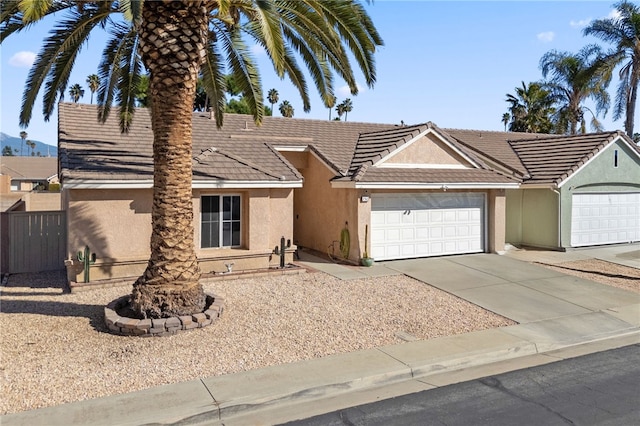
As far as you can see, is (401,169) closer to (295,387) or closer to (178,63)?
(178,63)

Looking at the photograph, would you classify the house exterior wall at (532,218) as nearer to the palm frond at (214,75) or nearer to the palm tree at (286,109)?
the palm frond at (214,75)

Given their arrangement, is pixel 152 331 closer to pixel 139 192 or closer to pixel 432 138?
pixel 139 192

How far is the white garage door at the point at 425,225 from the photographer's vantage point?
15.3m

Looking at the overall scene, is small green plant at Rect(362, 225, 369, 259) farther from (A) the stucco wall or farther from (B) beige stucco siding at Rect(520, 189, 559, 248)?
(B) beige stucco siding at Rect(520, 189, 559, 248)

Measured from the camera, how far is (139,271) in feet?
41.0

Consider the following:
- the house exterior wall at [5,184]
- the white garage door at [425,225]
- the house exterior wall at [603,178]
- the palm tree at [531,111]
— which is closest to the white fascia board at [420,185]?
the white garage door at [425,225]

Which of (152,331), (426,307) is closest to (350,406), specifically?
(152,331)

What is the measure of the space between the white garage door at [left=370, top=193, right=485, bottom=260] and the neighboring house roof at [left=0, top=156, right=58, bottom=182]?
52.1 m

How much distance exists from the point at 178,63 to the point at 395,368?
6304 mm

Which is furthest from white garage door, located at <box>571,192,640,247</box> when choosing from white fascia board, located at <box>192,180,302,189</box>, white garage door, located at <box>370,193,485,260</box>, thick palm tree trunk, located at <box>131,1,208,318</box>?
thick palm tree trunk, located at <box>131,1,208,318</box>

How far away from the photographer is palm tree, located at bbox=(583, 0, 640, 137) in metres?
24.3

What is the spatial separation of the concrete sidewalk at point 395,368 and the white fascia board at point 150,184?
532 centimetres

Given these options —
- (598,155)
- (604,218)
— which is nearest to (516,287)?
(604,218)

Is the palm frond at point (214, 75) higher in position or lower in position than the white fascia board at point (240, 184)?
higher
